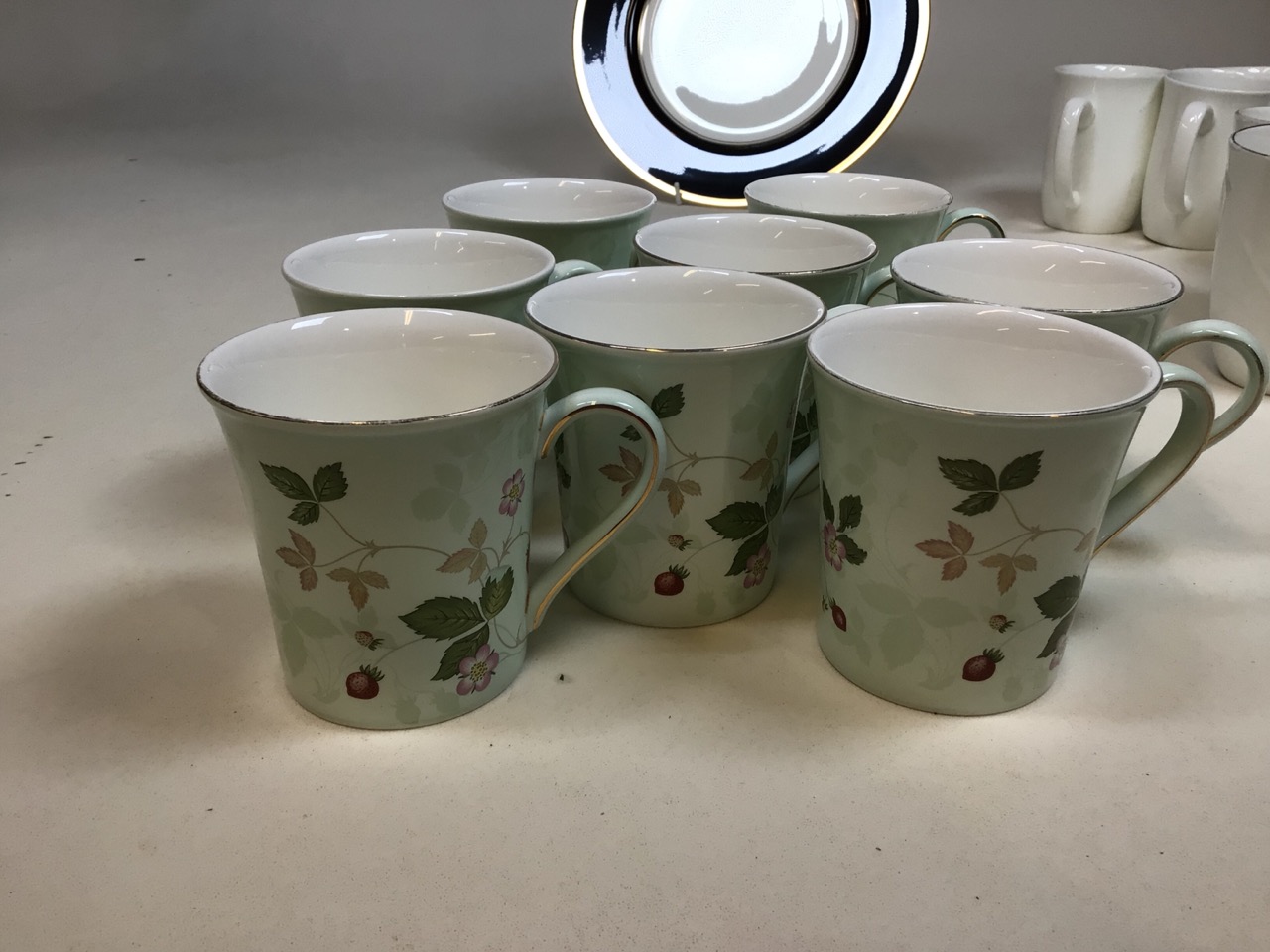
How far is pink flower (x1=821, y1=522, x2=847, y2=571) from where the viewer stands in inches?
21.7

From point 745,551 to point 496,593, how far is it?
0.48ft

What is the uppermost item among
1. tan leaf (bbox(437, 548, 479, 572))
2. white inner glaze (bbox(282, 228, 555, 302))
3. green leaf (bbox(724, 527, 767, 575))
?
white inner glaze (bbox(282, 228, 555, 302))

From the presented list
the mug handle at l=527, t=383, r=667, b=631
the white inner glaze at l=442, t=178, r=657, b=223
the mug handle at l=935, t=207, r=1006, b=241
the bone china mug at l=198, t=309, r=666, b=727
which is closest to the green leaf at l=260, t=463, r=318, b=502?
the bone china mug at l=198, t=309, r=666, b=727

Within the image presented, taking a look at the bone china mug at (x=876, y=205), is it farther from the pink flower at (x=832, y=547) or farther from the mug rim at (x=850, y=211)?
the pink flower at (x=832, y=547)

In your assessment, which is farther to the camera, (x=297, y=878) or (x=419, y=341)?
(x=419, y=341)

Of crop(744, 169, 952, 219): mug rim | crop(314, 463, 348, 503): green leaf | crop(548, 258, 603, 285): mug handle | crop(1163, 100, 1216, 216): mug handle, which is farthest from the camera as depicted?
crop(1163, 100, 1216, 216): mug handle

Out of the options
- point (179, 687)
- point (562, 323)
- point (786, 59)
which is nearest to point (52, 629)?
point (179, 687)

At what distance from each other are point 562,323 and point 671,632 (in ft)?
0.60

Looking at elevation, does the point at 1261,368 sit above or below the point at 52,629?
above

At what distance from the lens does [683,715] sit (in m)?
0.55

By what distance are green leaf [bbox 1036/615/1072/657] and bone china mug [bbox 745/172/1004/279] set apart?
352mm

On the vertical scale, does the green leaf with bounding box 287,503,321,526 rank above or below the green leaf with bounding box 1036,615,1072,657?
above

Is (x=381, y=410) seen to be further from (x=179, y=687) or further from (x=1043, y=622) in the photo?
(x=1043, y=622)

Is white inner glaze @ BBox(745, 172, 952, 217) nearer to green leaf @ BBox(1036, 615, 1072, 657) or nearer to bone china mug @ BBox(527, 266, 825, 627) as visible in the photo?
bone china mug @ BBox(527, 266, 825, 627)
